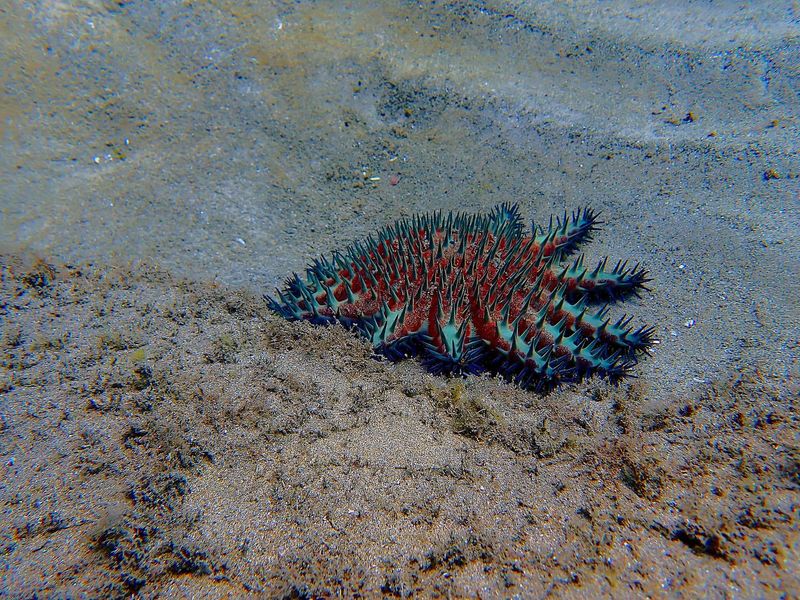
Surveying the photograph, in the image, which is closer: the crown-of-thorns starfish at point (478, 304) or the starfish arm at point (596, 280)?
the crown-of-thorns starfish at point (478, 304)

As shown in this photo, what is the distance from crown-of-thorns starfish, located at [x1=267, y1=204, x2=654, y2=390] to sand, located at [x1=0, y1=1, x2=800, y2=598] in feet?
0.68

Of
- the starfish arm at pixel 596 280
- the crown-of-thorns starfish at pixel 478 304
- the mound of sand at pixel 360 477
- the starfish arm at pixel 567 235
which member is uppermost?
the starfish arm at pixel 567 235

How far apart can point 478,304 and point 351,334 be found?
111cm

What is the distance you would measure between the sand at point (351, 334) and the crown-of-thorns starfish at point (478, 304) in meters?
0.21

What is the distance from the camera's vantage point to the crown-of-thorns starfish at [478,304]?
3166 mm

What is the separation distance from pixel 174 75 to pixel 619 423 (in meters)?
7.09

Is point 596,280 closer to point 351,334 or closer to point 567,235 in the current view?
point 567,235

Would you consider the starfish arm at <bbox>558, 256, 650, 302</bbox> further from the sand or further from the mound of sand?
the mound of sand

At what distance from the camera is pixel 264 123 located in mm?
5949

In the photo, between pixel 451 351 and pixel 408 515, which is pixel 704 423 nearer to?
pixel 451 351

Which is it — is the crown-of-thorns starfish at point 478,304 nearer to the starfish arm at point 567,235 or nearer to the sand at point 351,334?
the starfish arm at point 567,235

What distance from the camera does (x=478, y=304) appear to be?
332cm

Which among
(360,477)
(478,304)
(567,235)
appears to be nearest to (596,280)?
(567,235)

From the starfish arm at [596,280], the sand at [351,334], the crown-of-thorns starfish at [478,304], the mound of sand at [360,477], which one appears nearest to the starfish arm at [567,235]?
the crown-of-thorns starfish at [478,304]
